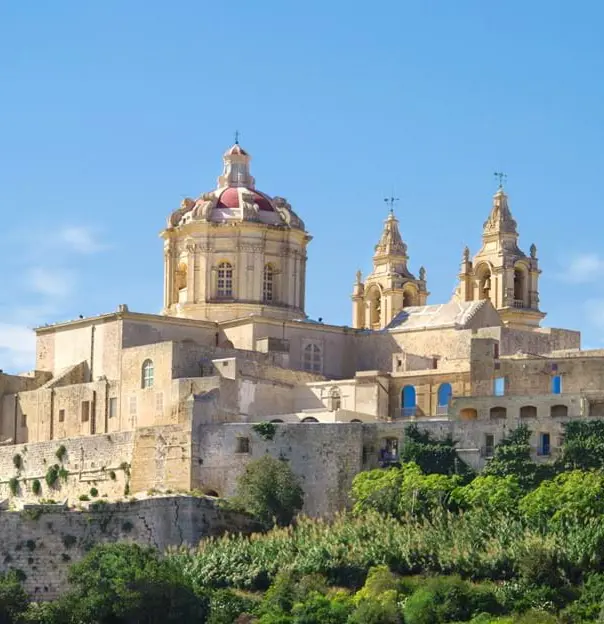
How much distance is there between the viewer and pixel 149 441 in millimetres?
69688

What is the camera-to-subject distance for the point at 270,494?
66938 millimetres

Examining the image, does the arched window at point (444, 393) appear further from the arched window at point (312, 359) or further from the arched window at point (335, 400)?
the arched window at point (312, 359)

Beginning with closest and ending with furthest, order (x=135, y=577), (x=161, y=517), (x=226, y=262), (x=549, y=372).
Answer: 1. (x=135, y=577)
2. (x=161, y=517)
3. (x=549, y=372)
4. (x=226, y=262)

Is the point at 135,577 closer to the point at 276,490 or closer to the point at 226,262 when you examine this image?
the point at 276,490

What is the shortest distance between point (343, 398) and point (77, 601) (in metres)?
13.2

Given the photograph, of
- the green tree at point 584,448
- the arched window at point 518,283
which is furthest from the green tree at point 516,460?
the arched window at point 518,283

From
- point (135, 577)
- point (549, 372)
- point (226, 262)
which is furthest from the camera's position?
point (226, 262)

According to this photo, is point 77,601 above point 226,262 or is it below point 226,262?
below

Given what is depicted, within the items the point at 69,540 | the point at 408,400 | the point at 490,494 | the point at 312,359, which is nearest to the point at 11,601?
the point at 69,540

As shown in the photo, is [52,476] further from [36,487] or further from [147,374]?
[147,374]

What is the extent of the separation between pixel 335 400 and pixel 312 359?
4.02 m

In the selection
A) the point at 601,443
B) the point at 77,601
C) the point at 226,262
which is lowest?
the point at 77,601

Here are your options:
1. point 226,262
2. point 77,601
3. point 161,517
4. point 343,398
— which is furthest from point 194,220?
point 77,601

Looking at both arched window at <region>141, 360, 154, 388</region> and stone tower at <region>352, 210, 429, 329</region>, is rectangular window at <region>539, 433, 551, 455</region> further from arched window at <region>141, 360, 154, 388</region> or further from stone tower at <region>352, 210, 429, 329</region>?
stone tower at <region>352, 210, 429, 329</region>
